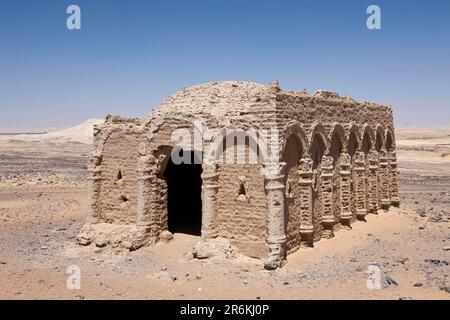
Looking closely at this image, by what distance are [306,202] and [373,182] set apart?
7.66 meters

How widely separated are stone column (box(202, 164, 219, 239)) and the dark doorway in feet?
13.6

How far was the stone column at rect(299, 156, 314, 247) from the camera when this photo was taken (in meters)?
16.2

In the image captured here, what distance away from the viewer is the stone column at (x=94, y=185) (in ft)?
57.7

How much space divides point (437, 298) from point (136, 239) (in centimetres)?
991

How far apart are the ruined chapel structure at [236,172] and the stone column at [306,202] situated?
38 millimetres

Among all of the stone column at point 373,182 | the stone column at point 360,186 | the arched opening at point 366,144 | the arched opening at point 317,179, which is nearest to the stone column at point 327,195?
the arched opening at point 317,179

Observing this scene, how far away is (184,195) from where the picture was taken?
20.7 metres

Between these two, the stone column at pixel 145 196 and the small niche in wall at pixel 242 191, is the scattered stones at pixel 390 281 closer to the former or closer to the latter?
the small niche in wall at pixel 242 191

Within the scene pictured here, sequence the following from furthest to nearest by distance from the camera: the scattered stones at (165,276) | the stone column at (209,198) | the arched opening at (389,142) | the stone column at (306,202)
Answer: the arched opening at (389,142)
the stone column at (306,202)
the stone column at (209,198)
the scattered stones at (165,276)

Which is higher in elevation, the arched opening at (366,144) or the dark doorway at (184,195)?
the arched opening at (366,144)

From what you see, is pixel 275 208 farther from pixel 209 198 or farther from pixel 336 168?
pixel 336 168

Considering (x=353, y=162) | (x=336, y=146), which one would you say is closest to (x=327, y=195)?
(x=336, y=146)

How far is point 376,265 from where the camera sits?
568 inches
